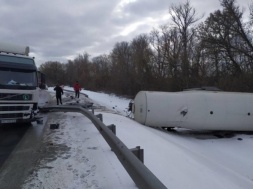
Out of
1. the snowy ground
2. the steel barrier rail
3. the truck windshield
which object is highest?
the truck windshield

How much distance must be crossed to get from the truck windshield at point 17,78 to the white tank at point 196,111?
5938mm

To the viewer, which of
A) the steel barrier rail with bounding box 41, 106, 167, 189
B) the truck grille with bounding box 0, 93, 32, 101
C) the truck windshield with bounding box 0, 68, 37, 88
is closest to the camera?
the steel barrier rail with bounding box 41, 106, 167, 189

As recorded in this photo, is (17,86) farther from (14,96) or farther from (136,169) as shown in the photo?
(136,169)

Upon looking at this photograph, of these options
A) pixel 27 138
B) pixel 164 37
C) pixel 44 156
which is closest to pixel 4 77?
pixel 27 138

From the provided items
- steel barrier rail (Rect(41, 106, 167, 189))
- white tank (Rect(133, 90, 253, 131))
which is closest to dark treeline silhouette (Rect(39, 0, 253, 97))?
white tank (Rect(133, 90, 253, 131))

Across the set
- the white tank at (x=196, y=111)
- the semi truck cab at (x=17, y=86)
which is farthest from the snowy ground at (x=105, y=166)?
the white tank at (x=196, y=111)

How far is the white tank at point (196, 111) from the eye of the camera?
15953mm

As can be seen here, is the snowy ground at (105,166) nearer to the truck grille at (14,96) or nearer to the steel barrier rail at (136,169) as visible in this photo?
the steel barrier rail at (136,169)

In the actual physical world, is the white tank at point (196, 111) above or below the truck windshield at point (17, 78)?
below

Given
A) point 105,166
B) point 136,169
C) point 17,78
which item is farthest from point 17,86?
point 136,169

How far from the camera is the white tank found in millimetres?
15953

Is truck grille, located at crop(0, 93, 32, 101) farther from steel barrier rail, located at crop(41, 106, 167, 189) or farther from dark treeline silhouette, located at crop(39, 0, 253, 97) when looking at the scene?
dark treeline silhouette, located at crop(39, 0, 253, 97)

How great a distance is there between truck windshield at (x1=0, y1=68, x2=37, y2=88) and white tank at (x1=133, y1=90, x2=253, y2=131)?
19.5 ft

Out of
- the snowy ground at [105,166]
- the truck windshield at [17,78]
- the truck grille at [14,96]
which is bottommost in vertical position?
the snowy ground at [105,166]
